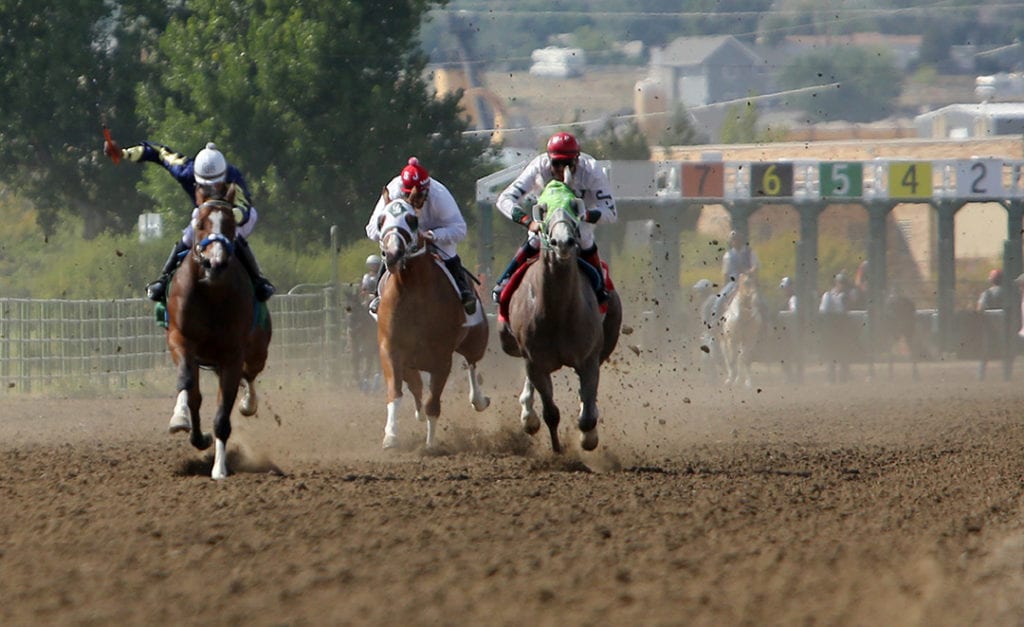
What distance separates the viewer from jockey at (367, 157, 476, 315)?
492 inches

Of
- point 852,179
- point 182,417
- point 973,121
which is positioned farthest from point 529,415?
point 973,121

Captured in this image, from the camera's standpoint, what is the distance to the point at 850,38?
70.8 m

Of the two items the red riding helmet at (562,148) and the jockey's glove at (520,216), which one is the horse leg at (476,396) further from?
the red riding helmet at (562,148)

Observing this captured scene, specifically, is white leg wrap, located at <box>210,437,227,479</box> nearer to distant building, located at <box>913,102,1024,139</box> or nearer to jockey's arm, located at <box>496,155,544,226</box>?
jockey's arm, located at <box>496,155,544,226</box>

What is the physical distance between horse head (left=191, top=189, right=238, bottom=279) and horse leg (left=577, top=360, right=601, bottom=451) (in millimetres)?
2518

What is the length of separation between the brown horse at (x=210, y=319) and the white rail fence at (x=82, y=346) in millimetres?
10839

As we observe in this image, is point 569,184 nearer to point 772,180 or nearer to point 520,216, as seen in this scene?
point 520,216

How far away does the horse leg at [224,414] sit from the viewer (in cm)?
1067

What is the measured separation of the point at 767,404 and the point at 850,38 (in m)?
53.4

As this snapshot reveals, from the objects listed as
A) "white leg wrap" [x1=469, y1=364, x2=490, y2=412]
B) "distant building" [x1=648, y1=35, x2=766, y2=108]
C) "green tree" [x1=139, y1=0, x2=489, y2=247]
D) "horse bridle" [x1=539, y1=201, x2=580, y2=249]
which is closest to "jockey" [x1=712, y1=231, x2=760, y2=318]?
"green tree" [x1=139, y1=0, x2=489, y2=247]

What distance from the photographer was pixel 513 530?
8.19m

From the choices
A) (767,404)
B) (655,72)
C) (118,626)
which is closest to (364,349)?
(767,404)

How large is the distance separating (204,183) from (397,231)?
5.14 ft

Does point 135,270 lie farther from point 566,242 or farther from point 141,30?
point 566,242
